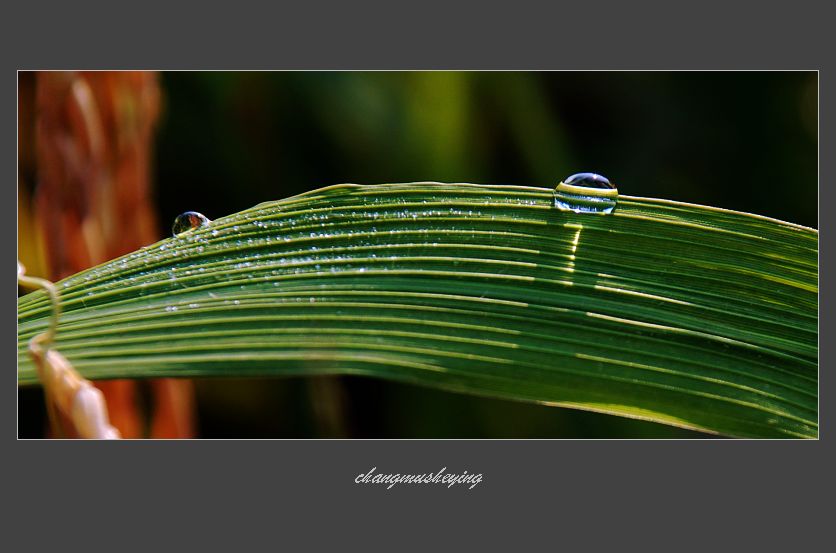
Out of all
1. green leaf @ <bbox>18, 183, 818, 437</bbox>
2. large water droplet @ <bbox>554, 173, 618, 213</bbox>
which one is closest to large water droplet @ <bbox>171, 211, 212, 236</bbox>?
green leaf @ <bbox>18, 183, 818, 437</bbox>

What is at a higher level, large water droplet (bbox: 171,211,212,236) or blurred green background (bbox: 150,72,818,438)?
blurred green background (bbox: 150,72,818,438)

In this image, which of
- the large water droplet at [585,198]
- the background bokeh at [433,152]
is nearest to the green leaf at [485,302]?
the large water droplet at [585,198]

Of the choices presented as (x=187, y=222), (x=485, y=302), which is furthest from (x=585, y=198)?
(x=187, y=222)

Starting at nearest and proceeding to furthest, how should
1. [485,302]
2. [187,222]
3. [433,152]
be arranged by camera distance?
[485,302] < [187,222] < [433,152]

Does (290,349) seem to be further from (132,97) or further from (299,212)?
(132,97)

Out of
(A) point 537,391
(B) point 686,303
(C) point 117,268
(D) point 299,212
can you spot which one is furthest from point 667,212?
(C) point 117,268

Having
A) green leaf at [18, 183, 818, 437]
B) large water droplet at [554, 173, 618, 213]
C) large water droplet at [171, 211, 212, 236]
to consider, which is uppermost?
large water droplet at [554, 173, 618, 213]

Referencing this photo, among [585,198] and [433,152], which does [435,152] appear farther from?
[585,198]

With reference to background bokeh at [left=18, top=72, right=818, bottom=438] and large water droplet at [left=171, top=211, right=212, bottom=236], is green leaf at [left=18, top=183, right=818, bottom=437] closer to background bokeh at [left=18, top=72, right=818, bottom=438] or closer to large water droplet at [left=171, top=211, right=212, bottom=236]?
large water droplet at [left=171, top=211, right=212, bottom=236]
